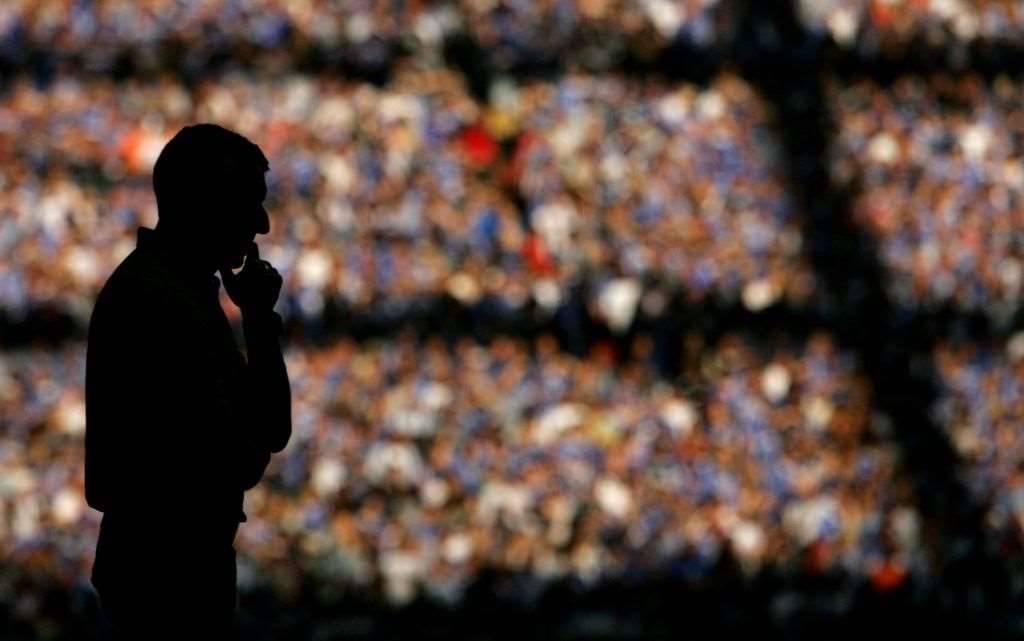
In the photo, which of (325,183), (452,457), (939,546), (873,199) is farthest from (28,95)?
(939,546)

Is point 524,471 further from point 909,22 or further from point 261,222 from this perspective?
point 261,222

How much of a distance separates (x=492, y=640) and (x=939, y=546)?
3.90ft

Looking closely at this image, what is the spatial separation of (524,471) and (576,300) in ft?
1.70

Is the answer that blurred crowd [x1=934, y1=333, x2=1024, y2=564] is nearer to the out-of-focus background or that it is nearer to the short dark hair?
the out-of-focus background

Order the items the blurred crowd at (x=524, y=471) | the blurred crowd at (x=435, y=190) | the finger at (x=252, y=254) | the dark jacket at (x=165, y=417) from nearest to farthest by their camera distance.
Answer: the dark jacket at (x=165, y=417)
the finger at (x=252, y=254)
the blurred crowd at (x=524, y=471)
the blurred crowd at (x=435, y=190)

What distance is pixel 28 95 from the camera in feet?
14.7

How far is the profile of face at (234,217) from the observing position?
5.36 ft

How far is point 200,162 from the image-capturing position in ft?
5.33

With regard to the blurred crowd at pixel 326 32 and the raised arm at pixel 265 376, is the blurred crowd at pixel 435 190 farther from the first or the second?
the raised arm at pixel 265 376

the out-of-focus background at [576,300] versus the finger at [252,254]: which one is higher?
the out-of-focus background at [576,300]

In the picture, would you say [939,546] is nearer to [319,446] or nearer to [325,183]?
[319,446]

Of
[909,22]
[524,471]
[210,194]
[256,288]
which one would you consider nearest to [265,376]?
[256,288]

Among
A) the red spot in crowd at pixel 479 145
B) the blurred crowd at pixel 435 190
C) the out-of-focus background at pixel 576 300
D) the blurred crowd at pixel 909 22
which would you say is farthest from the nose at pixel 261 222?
the blurred crowd at pixel 909 22

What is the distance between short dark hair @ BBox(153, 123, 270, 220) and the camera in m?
1.63
